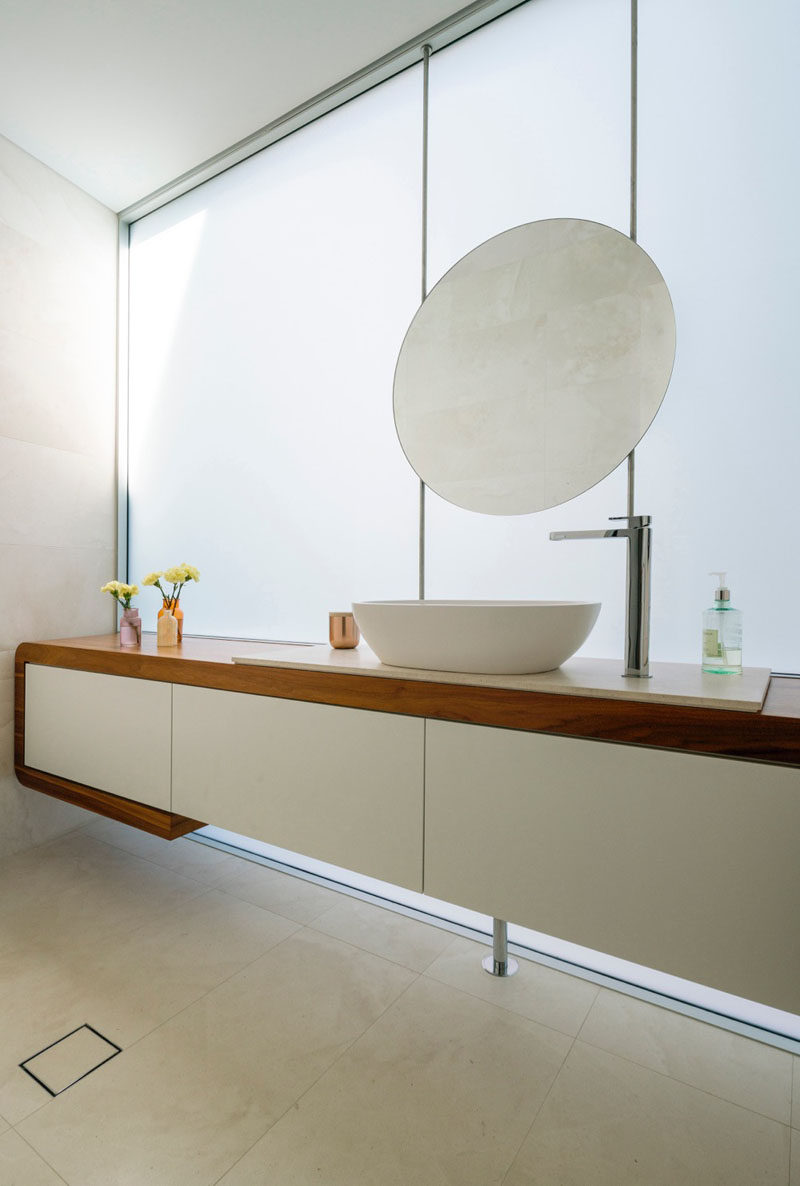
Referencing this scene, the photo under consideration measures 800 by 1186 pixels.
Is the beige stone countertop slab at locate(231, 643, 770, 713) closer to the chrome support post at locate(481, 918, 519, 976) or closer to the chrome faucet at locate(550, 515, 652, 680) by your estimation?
the chrome faucet at locate(550, 515, 652, 680)

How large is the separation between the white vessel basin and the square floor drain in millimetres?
1027

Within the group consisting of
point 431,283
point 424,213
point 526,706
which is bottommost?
point 526,706

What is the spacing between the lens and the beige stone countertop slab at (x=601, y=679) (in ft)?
3.19

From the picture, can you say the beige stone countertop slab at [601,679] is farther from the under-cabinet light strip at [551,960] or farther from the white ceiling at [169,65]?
the white ceiling at [169,65]

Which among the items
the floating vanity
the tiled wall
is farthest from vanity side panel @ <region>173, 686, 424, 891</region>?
the tiled wall

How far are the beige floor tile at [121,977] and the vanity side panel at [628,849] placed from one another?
28.4 inches

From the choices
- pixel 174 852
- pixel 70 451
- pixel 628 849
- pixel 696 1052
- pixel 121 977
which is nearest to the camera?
pixel 628 849

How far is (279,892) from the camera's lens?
6.35 ft

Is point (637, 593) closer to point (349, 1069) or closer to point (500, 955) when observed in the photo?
point (500, 955)

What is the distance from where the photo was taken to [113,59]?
1.78m

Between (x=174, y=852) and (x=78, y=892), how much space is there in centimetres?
35

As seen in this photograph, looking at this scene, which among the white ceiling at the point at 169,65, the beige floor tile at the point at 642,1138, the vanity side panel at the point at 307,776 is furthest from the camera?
the white ceiling at the point at 169,65

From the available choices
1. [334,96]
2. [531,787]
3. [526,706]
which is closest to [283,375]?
[334,96]

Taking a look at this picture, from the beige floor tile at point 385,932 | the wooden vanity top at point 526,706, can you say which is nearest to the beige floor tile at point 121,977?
the beige floor tile at point 385,932
